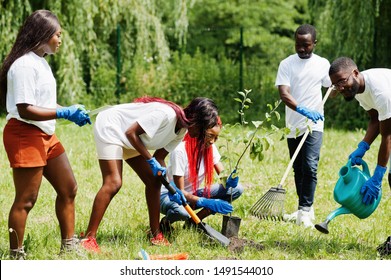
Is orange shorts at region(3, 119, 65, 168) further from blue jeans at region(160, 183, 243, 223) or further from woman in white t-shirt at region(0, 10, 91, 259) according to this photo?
blue jeans at region(160, 183, 243, 223)

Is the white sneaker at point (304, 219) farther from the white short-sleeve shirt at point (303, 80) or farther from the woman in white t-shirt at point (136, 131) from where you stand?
the woman in white t-shirt at point (136, 131)

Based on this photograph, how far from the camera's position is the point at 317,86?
642 centimetres

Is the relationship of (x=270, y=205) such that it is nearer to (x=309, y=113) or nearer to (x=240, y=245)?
(x=309, y=113)

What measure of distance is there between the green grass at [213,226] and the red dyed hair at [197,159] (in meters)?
0.31

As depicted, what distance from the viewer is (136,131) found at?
491 centimetres

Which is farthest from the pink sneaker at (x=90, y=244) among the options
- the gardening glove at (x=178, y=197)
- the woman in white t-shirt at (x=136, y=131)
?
the gardening glove at (x=178, y=197)

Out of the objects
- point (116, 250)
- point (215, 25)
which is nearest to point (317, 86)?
point (116, 250)

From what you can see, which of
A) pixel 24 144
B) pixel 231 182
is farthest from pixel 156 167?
pixel 24 144

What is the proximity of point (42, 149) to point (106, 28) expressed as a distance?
32.8ft

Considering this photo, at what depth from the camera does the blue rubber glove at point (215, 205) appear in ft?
17.3

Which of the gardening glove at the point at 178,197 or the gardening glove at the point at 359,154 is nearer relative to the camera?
the gardening glove at the point at 178,197

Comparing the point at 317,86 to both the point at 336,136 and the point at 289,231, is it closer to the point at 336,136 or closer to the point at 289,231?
the point at 289,231

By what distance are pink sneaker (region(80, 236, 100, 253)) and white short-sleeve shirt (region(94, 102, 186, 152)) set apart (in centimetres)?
67

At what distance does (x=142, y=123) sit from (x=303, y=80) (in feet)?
6.56
